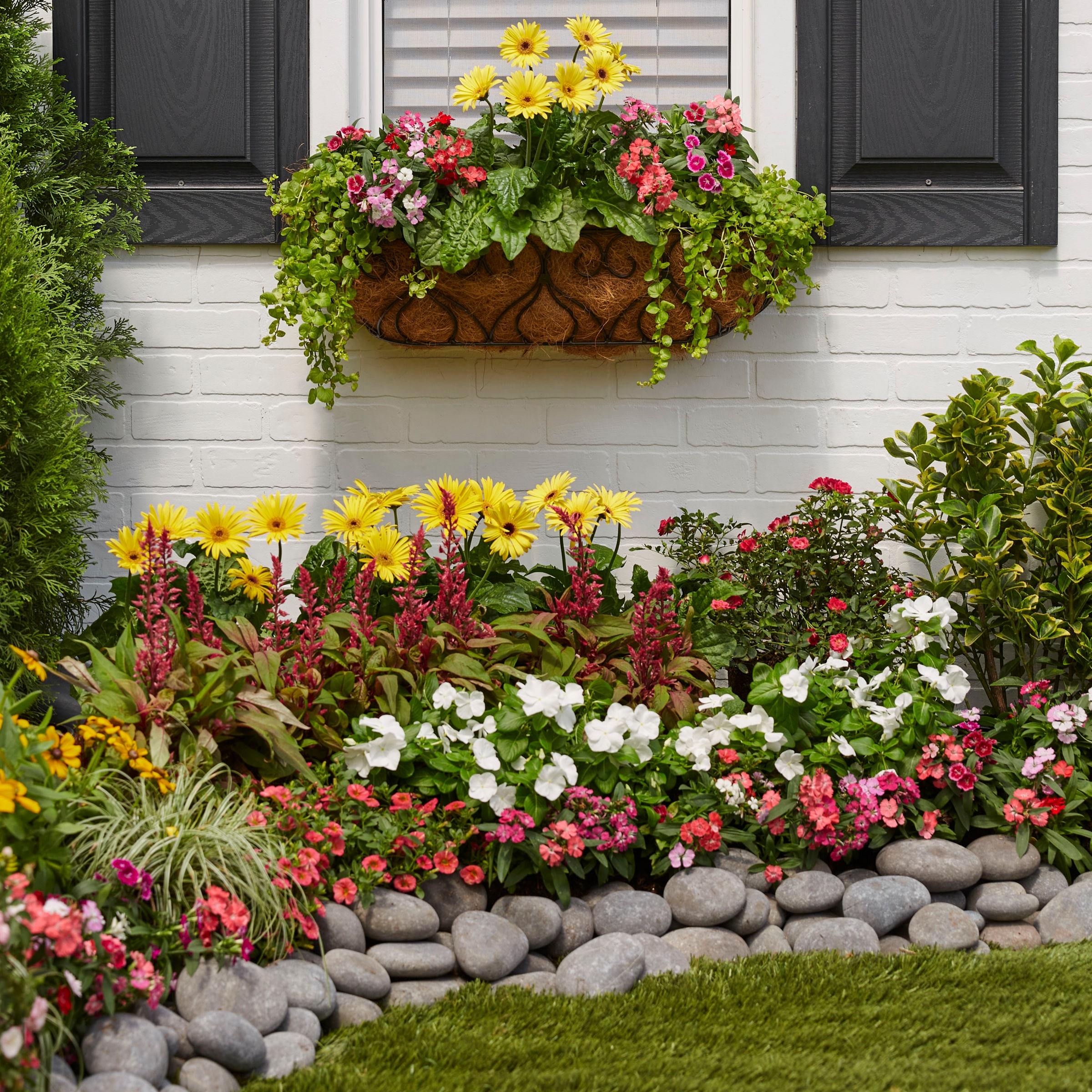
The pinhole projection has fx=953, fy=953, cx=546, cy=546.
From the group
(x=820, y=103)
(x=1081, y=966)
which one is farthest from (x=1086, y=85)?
(x=1081, y=966)

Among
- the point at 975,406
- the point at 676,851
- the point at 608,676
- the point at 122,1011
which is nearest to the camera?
the point at 122,1011

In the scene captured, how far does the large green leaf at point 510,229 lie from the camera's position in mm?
2133

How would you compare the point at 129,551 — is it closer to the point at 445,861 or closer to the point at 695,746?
the point at 445,861

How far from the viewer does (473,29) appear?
2.57 m

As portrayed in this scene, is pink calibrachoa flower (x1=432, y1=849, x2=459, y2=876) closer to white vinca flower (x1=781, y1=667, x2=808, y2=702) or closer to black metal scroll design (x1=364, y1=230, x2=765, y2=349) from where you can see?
white vinca flower (x1=781, y1=667, x2=808, y2=702)

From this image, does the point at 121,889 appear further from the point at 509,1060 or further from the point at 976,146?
the point at 976,146

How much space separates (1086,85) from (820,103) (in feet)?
2.31

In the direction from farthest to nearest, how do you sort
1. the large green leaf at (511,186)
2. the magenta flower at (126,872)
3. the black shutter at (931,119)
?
the black shutter at (931,119) < the large green leaf at (511,186) < the magenta flower at (126,872)

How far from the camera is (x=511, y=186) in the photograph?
2152 millimetres

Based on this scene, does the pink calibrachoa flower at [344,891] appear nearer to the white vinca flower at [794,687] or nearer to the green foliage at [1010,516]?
the white vinca flower at [794,687]

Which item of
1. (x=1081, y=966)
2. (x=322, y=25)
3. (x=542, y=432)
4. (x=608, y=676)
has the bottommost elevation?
(x=1081, y=966)

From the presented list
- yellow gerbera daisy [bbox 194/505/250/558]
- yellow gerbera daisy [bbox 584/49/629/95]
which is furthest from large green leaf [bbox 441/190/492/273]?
yellow gerbera daisy [bbox 194/505/250/558]

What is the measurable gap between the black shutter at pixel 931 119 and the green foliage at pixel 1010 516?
16.4 inches

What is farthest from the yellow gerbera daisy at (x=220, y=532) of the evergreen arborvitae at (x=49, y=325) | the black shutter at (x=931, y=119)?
the black shutter at (x=931, y=119)
